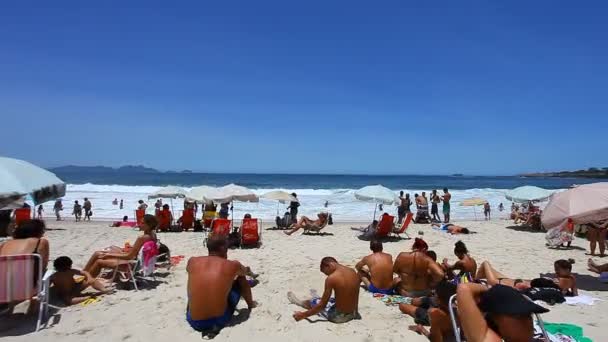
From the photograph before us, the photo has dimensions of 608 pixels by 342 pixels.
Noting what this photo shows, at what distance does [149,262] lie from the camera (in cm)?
572

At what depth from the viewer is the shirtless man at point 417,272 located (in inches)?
203

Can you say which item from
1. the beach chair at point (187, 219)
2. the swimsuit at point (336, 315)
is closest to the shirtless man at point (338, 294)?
the swimsuit at point (336, 315)

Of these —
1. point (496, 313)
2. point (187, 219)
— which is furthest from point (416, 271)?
point (187, 219)

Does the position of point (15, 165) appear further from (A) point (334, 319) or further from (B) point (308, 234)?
(B) point (308, 234)

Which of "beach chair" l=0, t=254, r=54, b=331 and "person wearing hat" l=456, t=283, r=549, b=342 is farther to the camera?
"beach chair" l=0, t=254, r=54, b=331

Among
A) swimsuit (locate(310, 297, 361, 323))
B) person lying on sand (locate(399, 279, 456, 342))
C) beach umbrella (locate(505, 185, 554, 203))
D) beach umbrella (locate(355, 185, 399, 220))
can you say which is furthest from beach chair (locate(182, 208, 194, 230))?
beach umbrella (locate(505, 185, 554, 203))

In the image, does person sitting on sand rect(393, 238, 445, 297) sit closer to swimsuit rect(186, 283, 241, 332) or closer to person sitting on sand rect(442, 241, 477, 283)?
person sitting on sand rect(442, 241, 477, 283)

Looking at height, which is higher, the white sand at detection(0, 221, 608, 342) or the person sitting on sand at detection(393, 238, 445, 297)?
the person sitting on sand at detection(393, 238, 445, 297)

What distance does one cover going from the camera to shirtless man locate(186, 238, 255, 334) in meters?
4.07

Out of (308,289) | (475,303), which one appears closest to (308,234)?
(308,289)

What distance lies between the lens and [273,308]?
198 inches

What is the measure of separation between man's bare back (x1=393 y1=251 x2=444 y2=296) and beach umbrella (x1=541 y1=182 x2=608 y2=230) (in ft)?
7.78

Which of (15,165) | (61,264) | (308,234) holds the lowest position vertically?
(308,234)

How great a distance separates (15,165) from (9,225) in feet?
25.2
